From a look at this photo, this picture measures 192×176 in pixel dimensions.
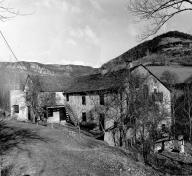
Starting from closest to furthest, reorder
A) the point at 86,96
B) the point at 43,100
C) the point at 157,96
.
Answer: the point at 157,96 < the point at 86,96 < the point at 43,100

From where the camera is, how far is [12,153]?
45.8 ft

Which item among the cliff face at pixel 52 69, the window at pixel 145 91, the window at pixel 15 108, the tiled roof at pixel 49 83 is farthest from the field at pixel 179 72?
the cliff face at pixel 52 69

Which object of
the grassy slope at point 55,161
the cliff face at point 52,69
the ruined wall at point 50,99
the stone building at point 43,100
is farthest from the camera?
the cliff face at point 52,69

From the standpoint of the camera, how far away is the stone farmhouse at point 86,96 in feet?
102

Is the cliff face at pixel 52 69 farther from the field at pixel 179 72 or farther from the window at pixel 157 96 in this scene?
the window at pixel 157 96

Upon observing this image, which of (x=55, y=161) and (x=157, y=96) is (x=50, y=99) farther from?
(x=55, y=161)

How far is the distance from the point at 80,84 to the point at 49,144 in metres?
24.7

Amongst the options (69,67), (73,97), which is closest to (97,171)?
(73,97)

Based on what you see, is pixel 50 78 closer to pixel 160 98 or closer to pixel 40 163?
pixel 160 98

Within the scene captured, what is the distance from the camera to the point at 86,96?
37.5m

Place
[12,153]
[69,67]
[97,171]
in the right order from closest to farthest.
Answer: [97,171] → [12,153] → [69,67]

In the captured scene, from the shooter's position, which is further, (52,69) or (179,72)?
(52,69)

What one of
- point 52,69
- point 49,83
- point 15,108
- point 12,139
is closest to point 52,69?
point 52,69

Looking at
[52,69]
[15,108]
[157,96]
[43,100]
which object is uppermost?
[52,69]
